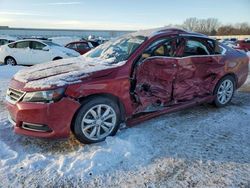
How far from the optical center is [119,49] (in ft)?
15.1

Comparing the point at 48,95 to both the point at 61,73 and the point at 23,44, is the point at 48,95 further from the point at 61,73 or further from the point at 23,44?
the point at 23,44

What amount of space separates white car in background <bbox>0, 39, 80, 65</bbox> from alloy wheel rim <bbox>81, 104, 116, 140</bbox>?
27.6ft

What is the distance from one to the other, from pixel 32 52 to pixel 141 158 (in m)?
10.4

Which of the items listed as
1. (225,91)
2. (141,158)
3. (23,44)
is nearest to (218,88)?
(225,91)

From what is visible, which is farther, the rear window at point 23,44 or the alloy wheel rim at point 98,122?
the rear window at point 23,44

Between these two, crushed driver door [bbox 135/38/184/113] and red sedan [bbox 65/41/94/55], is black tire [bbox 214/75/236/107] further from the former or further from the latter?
red sedan [bbox 65/41/94/55]

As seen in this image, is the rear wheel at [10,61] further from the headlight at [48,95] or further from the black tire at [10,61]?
the headlight at [48,95]

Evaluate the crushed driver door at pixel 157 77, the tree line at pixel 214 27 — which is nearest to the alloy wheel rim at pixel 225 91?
the crushed driver door at pixel 157 77

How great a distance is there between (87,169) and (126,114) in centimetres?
121

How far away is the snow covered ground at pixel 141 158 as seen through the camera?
118 inches

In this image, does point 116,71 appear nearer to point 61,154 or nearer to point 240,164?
point 61,154

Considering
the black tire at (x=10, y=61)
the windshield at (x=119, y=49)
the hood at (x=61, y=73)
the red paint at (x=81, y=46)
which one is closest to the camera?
the hood at (x=61, y=73)

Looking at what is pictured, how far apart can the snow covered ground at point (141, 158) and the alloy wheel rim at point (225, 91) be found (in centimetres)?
94

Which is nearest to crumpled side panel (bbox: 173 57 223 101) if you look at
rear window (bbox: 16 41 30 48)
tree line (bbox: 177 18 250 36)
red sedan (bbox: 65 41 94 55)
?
rear window (bbox: 16 41 30 48)
